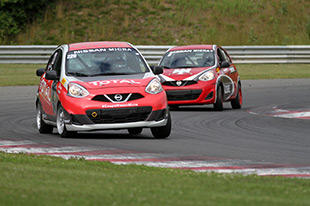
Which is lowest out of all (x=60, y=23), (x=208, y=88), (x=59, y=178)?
(x=60, y=23)

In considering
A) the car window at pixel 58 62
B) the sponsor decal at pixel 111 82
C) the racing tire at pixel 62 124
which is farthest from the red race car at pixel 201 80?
the sponsor decal at pixel 111 82

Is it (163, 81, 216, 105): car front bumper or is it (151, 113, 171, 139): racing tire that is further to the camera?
(163, 81, 216, 105): car front bumper

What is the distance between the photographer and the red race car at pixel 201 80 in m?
A: 18.9

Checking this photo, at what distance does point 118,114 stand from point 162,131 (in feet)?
2.99

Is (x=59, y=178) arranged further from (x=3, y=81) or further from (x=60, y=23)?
(x=60, y=23)

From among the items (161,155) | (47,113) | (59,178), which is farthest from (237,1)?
(59,178)

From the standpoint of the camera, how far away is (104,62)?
13.9m

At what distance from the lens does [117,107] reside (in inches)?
500

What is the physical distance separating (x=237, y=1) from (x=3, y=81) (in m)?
22.8

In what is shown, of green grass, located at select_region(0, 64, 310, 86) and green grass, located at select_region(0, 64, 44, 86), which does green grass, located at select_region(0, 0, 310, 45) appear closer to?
green grass, located at select_region(0, 64, 310, 86)

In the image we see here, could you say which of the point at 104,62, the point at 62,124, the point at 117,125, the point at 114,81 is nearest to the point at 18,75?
the point at 104,62

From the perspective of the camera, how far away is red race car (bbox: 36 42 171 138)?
503 inches

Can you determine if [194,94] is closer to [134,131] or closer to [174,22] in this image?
[134,131]

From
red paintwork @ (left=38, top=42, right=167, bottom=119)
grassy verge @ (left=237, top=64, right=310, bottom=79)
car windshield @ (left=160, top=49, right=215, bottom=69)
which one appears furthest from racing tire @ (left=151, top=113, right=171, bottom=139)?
grassy verge @ (left=237, top=64, right=310, bottom=79)
